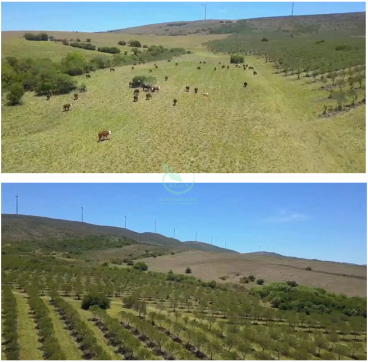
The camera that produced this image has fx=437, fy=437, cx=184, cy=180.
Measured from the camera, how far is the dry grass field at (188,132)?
56.5 ft

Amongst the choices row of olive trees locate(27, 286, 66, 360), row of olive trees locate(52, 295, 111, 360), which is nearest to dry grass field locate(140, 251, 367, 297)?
row of olive trees locate(52, 295, 111, 360)

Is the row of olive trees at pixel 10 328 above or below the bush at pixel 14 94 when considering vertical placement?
below

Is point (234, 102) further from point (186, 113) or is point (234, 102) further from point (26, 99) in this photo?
point (26, 99)

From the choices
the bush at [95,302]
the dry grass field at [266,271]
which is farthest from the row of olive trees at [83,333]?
the dry grass field at [266,271]

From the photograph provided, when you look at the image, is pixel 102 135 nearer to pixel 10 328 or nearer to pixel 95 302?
pixel 95 302

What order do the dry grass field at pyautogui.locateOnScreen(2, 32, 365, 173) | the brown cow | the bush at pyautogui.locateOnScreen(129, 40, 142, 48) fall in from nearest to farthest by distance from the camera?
the dry grass field at pyautogui.locateOnScreen(2, 32, 365, 173), the brown cow, the bush at pyautogui.locateOnScreen(129, 40, 142, 48)

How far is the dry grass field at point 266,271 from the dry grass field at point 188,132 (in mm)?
14556

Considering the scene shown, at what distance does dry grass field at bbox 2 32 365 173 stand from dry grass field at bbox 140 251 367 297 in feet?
47.8

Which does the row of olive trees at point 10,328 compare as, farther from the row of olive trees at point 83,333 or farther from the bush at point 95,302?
the bush at point 95,302

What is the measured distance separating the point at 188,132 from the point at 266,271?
24.7 m

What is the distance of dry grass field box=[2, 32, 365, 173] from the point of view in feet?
56.5

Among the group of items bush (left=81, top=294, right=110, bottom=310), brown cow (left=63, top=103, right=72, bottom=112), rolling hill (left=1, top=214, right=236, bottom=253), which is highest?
brown cow (left=63, top=103, right=72, bottom=112)

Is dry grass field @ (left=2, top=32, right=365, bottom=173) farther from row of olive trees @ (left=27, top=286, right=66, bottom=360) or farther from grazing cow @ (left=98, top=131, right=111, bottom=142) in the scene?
row of olive trees @ (left=27, top=286, right=66, bottom=360)

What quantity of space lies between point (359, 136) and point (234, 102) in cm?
868
